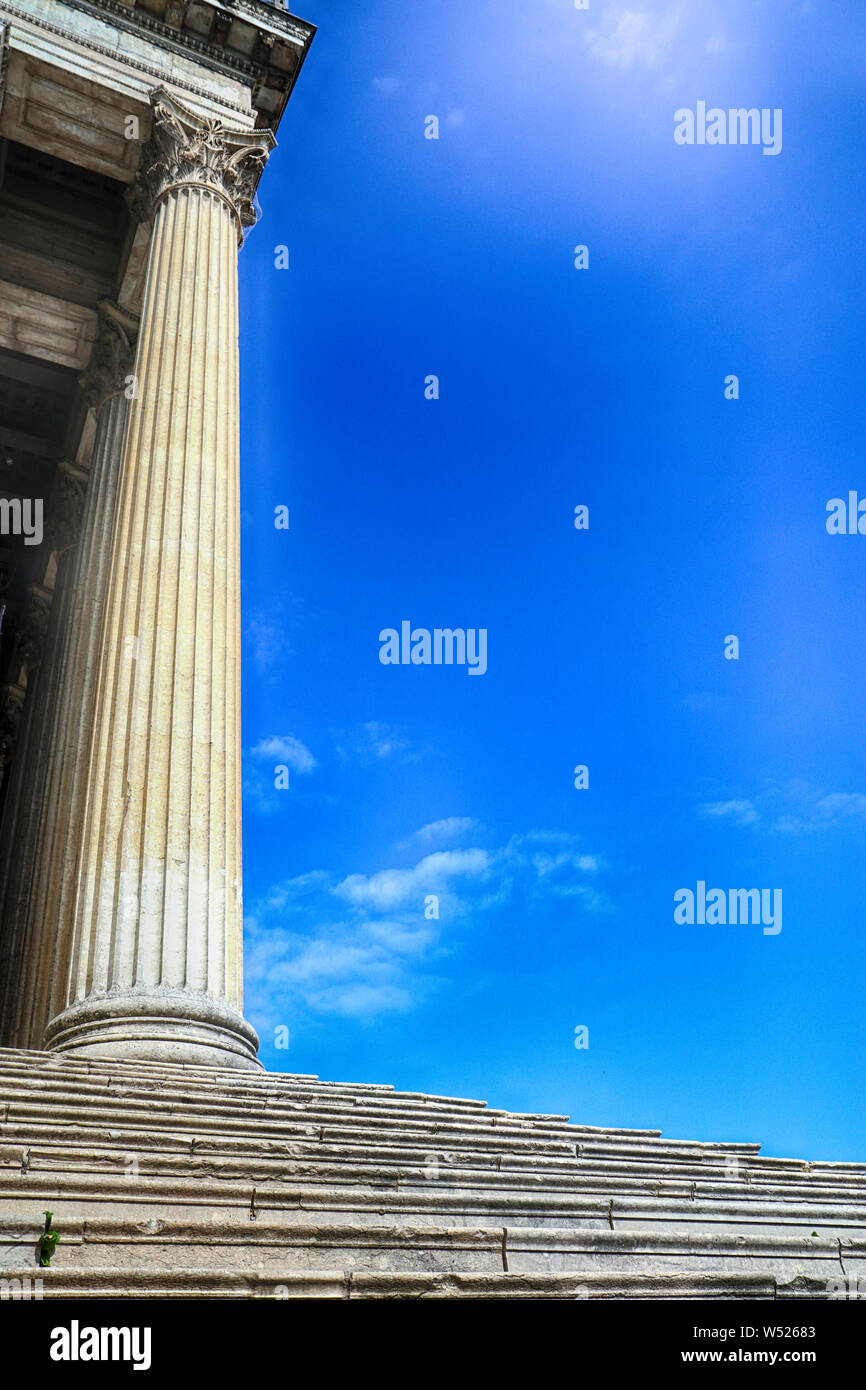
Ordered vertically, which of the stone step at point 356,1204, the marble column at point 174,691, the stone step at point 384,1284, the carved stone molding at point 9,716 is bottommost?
the stone step at point 384,1284

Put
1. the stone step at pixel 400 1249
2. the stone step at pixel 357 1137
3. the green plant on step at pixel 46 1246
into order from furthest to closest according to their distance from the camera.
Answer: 1. the stone step at pixel 357 1137
2. the stone step at pixel 400 1249
3. the green plant on step at pixel 46 1246

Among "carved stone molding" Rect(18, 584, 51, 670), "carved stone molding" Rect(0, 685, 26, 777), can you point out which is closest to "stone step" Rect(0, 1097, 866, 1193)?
"carved stone molding" Rect(18, 584, 51, 670)

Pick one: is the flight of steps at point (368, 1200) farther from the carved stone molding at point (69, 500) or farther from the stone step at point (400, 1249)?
the carved stone molding at point (69, 500)

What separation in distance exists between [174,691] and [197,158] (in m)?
10.6

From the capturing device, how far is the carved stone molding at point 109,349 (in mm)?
23438

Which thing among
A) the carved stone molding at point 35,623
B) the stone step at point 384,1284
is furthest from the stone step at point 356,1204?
the carved stone molding at point 35,623

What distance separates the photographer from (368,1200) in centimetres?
714

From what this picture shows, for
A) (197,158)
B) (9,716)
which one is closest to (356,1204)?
(197,158)

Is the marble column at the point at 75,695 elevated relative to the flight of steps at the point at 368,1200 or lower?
elevated

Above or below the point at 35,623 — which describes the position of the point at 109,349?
above

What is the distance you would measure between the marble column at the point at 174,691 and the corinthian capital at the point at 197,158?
0.04m

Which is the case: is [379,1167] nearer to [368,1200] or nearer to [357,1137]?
[368,1200]

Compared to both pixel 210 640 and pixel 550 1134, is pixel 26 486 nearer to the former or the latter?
pixel 210 640
